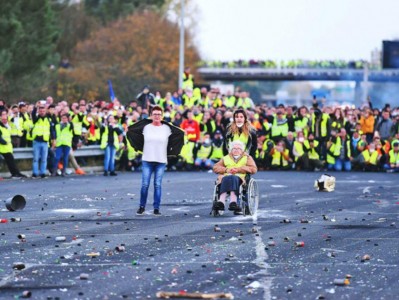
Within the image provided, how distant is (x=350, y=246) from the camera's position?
1662 cm

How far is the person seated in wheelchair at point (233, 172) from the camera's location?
20.9 meters

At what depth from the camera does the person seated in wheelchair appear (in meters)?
20.9

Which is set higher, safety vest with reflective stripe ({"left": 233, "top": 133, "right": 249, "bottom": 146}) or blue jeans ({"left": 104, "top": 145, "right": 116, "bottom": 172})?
safety vest with reflective stripe ({"left": 233, "top": 133, "right": 249, "bottom": 146})

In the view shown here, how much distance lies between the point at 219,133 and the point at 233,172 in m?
18.2

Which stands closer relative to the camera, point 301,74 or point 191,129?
point 191,129

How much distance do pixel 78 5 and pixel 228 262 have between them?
315ft

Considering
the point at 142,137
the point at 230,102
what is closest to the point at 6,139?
the point at 142,137

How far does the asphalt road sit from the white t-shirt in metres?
0.92

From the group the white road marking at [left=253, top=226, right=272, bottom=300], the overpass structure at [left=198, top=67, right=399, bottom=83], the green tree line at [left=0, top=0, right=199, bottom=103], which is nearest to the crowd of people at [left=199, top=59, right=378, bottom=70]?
the overpass structure at [left=198, top=67, right=399, bottom=83]

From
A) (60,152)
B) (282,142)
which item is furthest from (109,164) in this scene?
(282,142)

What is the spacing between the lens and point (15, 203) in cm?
2208

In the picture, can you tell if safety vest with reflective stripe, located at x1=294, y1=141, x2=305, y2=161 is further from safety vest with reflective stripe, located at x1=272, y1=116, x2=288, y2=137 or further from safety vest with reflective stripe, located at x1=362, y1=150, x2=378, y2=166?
safety vest with reflective stripe, located at x1=362, y1=150, x2=378, y2=166

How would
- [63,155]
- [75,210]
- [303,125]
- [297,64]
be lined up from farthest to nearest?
[297,64] < [303,125] < [63,155] < [75,210]

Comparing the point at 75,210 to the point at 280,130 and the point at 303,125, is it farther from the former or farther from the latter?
the point at 303,125
